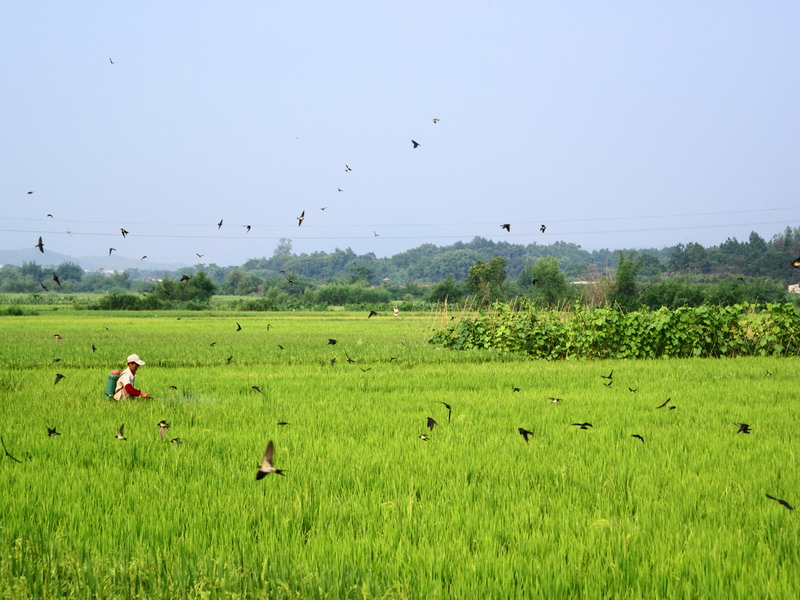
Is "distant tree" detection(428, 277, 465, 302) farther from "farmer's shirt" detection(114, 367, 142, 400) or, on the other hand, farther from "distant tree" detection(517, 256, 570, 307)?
"farmer's shirt" detection(114, 367, 142, 400)

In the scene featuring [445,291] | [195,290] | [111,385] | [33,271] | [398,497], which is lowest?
[398,497]

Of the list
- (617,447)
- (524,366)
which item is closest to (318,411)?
(617,447)

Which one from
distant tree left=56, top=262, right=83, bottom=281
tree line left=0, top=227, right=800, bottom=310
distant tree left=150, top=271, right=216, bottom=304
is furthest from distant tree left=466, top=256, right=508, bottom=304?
distant tree left=56, top=262, right=83, bottom=281

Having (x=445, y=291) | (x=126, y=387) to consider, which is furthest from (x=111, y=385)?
A: (x=445, y=291)

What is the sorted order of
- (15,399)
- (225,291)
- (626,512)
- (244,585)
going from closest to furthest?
(244,585)
(626,512)
(15,399)
(225,291)

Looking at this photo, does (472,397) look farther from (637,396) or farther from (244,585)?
(244,585)

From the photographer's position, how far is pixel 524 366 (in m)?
14.6

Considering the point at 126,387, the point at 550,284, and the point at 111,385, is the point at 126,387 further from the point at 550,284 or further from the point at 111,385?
the point at 550,284

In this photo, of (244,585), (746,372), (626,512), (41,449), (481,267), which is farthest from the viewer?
(481,267)

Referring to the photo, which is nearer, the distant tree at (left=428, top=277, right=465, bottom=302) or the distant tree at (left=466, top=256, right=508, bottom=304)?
the distant tree at (left=428, top=277, right=465, bottom=302)

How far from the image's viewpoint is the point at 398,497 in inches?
181

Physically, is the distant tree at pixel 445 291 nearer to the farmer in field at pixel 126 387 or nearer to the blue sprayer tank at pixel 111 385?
the blue sprayer tank at pixel 111 385

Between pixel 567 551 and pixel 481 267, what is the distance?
74810mm

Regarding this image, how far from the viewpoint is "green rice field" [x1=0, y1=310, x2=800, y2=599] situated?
3.32m
